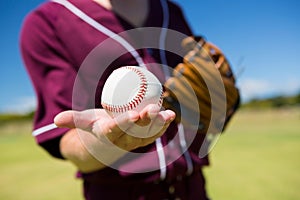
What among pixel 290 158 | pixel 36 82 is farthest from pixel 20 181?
pixel 36 82

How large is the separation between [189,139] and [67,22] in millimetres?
646

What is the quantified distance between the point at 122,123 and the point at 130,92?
27cm

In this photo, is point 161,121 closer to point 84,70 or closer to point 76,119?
point 76,119

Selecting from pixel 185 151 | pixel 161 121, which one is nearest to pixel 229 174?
pixel 185 151

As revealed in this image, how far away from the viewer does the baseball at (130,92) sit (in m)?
1.12

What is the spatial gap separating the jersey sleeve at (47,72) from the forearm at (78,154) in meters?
0.04

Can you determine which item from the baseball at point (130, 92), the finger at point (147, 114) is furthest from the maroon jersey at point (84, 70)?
the finger at point (147, 114)

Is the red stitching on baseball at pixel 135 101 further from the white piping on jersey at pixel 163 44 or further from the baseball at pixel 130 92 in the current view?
the white piping on jersey at pixel 163 44

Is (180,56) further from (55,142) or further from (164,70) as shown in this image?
(55,142)

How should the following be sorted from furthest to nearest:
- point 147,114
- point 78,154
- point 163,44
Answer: point 163,44 < point 78,154 < point 147,114

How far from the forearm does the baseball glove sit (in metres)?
0.33

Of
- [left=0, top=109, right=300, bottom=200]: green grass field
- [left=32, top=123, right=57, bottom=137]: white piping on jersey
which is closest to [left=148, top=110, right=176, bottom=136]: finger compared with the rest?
[left=32, top=123, right=57, bottom=137]: white piping on jersey

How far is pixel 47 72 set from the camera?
1.40 m

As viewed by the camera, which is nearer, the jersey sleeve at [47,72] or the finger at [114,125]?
the finger at [114,125]
